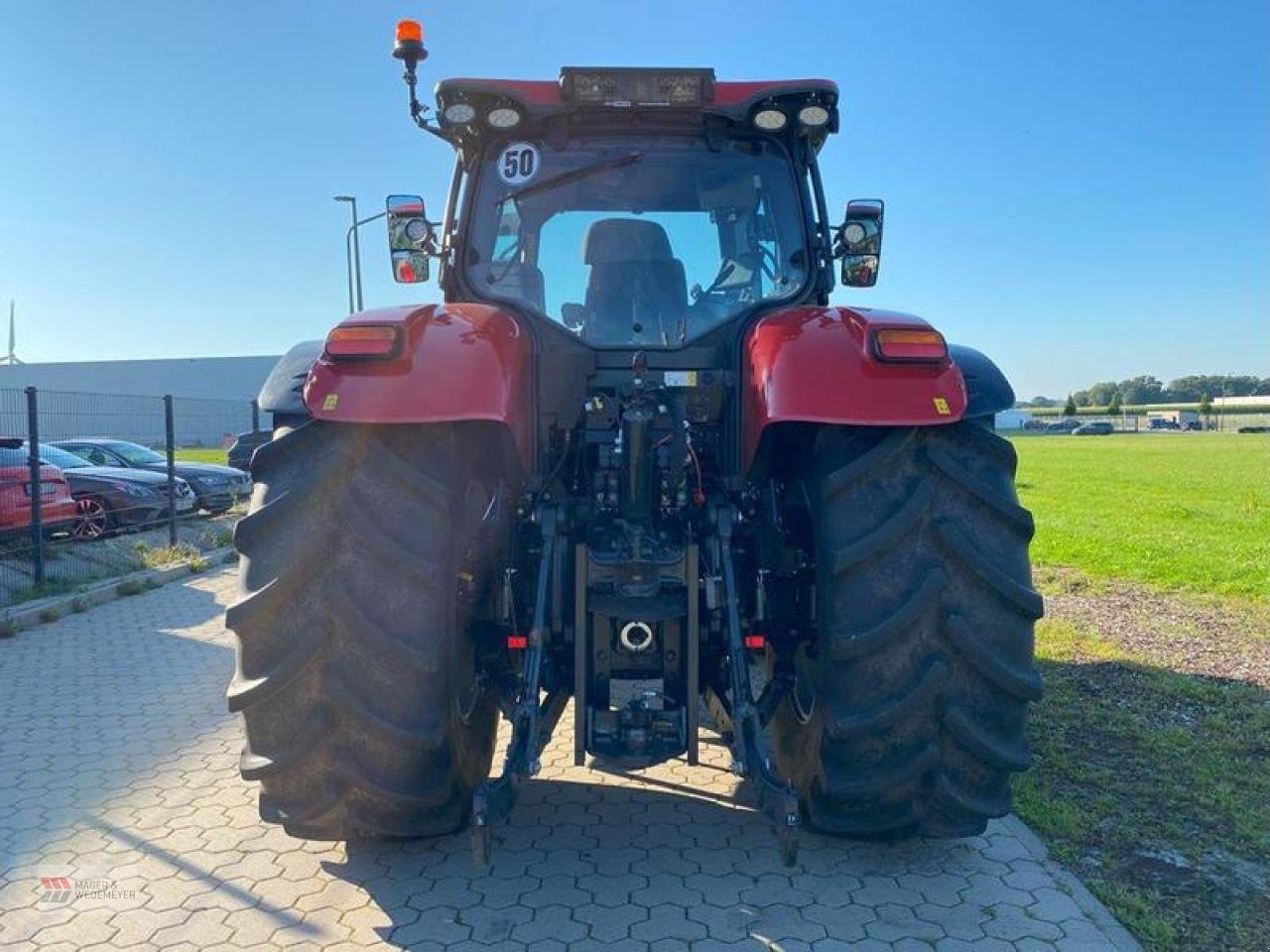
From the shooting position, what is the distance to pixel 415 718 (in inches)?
115

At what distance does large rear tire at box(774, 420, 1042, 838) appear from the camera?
293 cm

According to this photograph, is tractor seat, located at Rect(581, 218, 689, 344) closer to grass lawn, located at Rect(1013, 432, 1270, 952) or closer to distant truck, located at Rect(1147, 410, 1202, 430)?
grass lawn, located at Rect(1013, 432, 1270, 952)

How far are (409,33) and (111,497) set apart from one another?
11096 mm

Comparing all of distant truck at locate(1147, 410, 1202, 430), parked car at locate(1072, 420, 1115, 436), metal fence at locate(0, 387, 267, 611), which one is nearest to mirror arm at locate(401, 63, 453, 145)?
metal fence at locate(0, 387, 267, 611)

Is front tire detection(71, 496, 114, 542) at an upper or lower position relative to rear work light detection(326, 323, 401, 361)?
lower

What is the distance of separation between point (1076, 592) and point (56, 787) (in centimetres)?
798

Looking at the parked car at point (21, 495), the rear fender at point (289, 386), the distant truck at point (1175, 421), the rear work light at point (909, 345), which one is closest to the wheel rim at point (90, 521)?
the parked car at point (21, 495)

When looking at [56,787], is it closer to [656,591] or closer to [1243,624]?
[656,591]

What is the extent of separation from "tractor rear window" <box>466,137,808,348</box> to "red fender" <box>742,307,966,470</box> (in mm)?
782

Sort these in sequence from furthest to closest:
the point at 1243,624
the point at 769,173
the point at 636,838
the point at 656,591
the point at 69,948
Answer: the point at 1243,624 → the point at 769,173 → the point at 636,838 → the point at 656,591 → the point at 69,948

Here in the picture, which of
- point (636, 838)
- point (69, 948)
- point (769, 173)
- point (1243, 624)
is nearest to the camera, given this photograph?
point (69, 948)

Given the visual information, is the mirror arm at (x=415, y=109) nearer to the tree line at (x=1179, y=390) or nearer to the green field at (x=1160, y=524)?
the green field at (x=1160, y=524)

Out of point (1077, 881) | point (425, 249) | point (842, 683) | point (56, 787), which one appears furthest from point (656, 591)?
point (56, 787)

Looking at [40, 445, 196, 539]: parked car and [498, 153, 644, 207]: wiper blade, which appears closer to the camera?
[498, 153, 644, 207]: wiper blade
